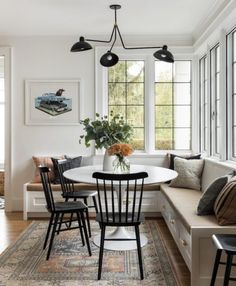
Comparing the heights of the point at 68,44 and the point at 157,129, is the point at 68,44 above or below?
above

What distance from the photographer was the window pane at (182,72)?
5.66m

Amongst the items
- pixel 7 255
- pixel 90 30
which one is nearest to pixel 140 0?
pixel 90 30

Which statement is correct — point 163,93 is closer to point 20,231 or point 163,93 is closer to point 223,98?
point 223,98

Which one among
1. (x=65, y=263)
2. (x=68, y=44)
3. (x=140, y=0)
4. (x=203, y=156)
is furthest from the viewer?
(x=68, y=44)

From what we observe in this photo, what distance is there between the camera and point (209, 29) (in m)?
4.52

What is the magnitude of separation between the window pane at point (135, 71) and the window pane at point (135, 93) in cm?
→ 8

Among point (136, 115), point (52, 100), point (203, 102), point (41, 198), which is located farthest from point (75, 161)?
point (203, 102)

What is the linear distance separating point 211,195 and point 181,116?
280cm

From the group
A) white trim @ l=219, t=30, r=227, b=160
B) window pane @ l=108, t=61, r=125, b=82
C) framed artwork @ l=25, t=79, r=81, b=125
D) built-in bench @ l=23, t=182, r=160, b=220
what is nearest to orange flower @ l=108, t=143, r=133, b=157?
white trim @ l=219, t=30, r=227, b=160

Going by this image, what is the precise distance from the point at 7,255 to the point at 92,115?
2.61 m

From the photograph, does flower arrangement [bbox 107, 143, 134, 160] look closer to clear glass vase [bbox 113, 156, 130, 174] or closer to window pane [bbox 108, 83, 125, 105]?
clear glass vase [bbox 113, 156, 130, 174]

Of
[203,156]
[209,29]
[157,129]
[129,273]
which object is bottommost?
[129,273]

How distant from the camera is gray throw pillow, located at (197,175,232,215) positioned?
9.91 ft

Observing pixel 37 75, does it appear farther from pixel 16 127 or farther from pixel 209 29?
pixel 209 29
